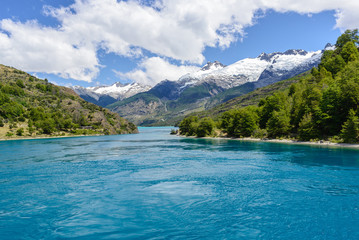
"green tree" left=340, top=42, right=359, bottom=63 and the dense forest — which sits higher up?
"green tree" left=340, top=42, right=359, bottom=63

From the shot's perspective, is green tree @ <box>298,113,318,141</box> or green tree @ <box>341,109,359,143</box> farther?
green tree @ <box>298,113,318,141</box>

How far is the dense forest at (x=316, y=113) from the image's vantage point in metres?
77.1

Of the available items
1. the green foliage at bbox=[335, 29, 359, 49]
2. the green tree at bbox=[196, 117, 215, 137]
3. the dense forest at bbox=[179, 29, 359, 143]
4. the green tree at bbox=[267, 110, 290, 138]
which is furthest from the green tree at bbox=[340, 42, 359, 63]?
the green tree at bbox=[196, 117, 215, 137]

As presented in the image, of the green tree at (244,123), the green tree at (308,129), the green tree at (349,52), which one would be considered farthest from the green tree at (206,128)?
the green tree at (349,52)

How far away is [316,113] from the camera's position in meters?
84.0

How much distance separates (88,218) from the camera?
19.2m

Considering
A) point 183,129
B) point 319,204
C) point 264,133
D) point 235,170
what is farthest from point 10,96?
point 319,204

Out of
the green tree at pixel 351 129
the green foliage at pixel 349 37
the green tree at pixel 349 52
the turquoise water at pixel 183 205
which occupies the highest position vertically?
the green foliage at pixel 349 37

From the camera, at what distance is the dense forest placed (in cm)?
7709

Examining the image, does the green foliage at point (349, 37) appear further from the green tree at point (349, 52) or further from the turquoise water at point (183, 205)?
the turquoise water at point (183, 205)

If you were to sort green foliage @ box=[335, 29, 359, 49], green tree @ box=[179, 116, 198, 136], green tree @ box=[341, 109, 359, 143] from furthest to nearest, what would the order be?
green tree @ box=[179, 116, 198, 136] < green foliage @ box=[335, 29, 359, 49] < green tree @ box=[341, 109, 359, 143]

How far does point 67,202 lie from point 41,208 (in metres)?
2.38

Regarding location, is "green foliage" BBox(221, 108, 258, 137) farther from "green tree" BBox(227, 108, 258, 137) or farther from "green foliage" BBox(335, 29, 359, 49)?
"green foliage" BBox(335, 29, 359, 49)

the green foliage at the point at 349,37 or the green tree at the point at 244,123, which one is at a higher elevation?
the green foliage at the point at 349,37
